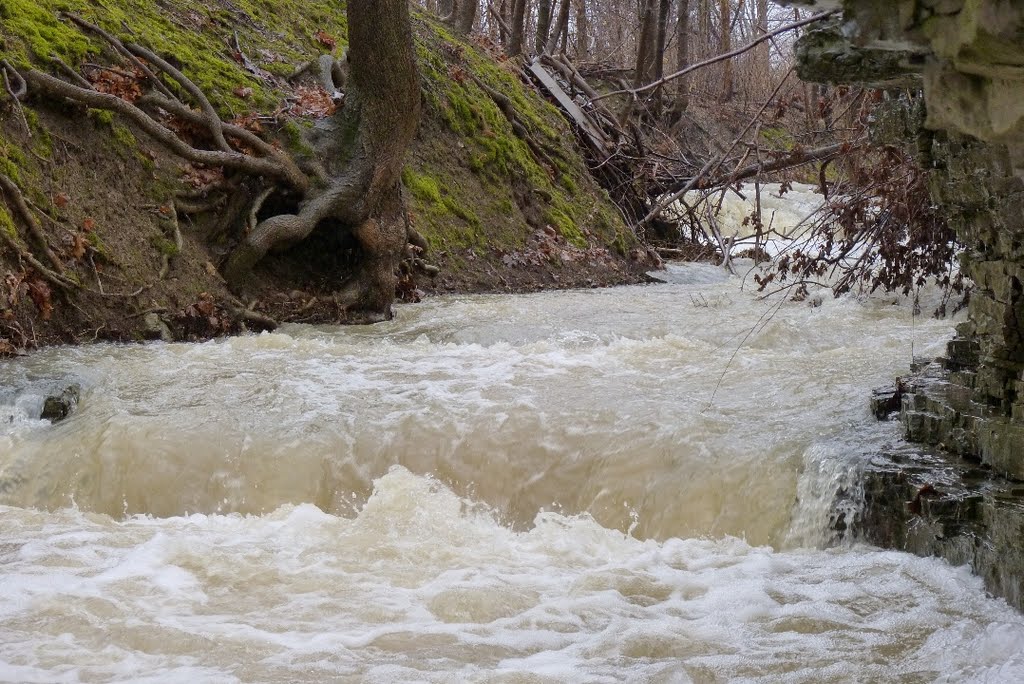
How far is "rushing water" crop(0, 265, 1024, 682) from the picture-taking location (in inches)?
161

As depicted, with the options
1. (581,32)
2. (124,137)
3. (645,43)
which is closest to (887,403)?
(124,137)

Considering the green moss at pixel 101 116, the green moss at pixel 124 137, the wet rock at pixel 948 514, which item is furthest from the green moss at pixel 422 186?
the wet rock at pixel 948 514

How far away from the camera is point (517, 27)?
56.9ft

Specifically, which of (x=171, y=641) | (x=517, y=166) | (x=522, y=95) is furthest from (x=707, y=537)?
(x=522, y=95)

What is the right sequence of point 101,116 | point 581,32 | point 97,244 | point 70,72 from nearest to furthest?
point 97,244
point 70,72
point 101,116
point 581,32

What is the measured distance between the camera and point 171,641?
4.15 metres

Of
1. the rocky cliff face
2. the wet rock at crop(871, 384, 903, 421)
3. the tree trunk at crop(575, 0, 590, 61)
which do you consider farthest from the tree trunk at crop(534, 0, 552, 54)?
the rocky cliff face

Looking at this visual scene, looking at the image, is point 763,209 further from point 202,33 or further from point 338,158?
point 202,33

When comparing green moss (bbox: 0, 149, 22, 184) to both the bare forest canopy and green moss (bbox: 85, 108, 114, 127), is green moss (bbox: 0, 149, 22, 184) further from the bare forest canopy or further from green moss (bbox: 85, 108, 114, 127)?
green moss (bbox: 85, 108, 114, 127)

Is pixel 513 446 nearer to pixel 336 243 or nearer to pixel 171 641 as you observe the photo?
pixel 171 641

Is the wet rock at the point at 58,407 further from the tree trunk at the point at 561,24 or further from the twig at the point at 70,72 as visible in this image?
the tree trunk at the point at 561,24

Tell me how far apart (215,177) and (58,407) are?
12.8 ft

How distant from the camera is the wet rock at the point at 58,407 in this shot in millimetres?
6852

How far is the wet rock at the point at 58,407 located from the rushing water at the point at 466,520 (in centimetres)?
7
